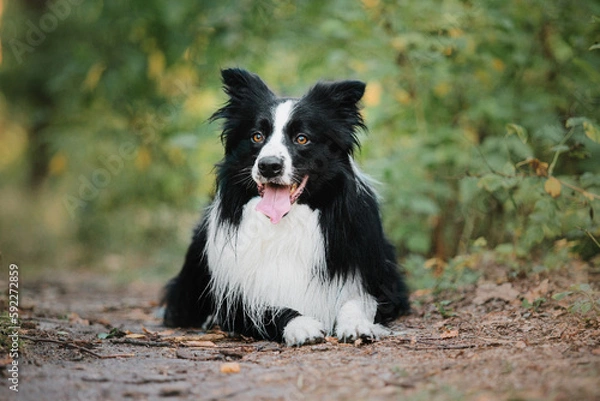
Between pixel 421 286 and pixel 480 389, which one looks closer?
pixel 480 389

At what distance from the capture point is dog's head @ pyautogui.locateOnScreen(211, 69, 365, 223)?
4168mm

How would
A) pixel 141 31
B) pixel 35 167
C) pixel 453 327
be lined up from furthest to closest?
pixel 35 167 < pixel 141 31 < pixel 453 327

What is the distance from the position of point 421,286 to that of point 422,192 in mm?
1348

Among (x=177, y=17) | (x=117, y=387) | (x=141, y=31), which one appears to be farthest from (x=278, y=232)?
(x=141, y=31)

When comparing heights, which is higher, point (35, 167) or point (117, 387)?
point (35, 167)

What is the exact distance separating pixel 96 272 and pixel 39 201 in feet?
9.73

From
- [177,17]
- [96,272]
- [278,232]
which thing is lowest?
[96,272]

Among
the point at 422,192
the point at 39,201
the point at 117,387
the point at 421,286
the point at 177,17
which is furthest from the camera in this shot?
the point at 39,201

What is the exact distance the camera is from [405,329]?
4223 mm

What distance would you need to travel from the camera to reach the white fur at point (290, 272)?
425 centimetres

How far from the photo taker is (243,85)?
4602mm

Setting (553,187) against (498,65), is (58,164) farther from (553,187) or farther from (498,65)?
(553,187)

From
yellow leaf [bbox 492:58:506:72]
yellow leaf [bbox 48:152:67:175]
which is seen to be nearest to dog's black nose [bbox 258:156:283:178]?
yellow leaf [bbox 492:58:506:72]

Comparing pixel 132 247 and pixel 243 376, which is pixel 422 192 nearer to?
pixel 243 376
